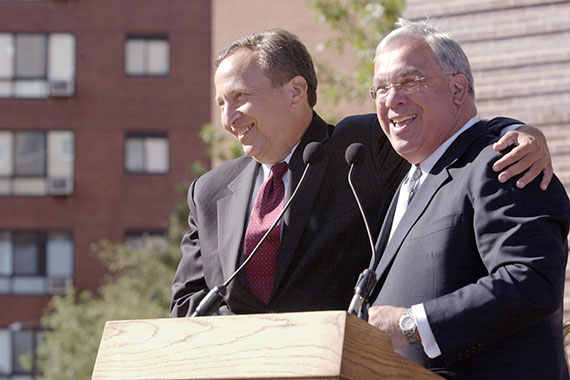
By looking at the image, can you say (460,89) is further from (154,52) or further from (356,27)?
(154,52)

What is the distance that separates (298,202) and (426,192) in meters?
0.69

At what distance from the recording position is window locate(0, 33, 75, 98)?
31484 mm

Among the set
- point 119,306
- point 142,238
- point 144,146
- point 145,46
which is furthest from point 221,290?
point 145,46

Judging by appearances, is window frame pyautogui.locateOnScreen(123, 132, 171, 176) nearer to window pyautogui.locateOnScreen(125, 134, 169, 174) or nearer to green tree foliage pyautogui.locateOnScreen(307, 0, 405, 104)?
window pyautogui.locateOnScreen(125, 134, 169, 174)

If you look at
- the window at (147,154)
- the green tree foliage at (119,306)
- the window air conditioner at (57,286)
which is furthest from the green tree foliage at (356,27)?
the window air conditioner at (57,286)

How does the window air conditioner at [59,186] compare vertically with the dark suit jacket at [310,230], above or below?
below

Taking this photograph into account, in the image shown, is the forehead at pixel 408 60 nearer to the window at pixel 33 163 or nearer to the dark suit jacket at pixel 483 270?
the dark suit jacket at pixel 483 270

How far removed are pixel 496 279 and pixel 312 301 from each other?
3.27ft

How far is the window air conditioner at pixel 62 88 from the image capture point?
102 feet

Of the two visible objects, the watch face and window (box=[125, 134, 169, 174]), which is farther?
window (box=[125, 134, 169, 174])

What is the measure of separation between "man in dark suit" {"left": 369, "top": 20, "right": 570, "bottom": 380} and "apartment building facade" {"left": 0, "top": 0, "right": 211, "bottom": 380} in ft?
90.2

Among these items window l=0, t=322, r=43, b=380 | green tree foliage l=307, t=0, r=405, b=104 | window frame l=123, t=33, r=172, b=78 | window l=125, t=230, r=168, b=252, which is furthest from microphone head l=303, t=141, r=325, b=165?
window l=0, t=322, r=43, b=380

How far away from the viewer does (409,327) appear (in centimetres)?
300

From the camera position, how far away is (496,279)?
2982 mm
